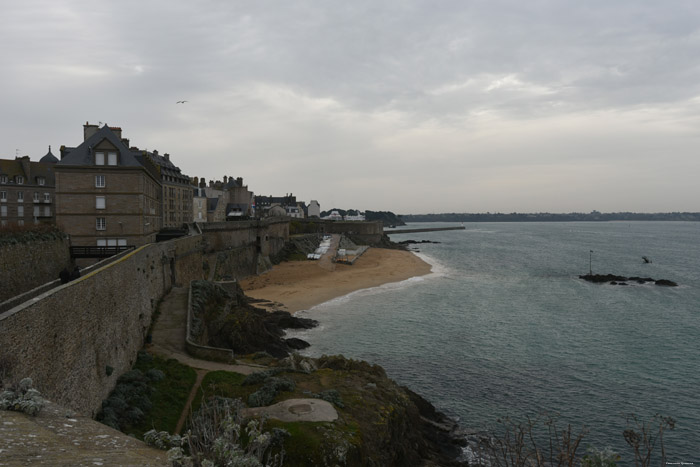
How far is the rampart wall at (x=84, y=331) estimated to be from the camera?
9.70 meters

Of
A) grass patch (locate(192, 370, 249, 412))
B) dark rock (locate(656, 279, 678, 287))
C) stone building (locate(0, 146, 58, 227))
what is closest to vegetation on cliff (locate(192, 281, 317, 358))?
grass patch (locate(192, 370, 249, 412))

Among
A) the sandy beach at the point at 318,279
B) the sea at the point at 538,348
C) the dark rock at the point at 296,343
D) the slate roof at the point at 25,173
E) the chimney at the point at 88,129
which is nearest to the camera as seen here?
the sea at the point at 538,348

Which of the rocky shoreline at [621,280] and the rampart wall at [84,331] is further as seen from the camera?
the rocky shoreline at [621,280]

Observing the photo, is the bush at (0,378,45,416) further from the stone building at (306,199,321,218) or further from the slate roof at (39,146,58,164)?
the stone building at (306,199,321,218)

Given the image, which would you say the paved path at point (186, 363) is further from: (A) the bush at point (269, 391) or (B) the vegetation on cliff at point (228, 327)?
(B) the vegetation on cliff at point (228, 327)

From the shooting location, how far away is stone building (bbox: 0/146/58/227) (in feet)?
141

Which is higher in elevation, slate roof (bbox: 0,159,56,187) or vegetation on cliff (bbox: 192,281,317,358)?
slate roof (bbox: 0,159,56,187)

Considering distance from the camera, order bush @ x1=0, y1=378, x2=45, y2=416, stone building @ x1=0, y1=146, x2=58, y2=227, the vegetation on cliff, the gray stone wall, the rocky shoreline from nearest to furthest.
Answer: bush @ x1=0, y1=378, x2=45, y2=416
the gray stone wall
the vegetation on cliff
stone building @ x1=0, y1=146, x2=58, y2=227
the rocky shoreline

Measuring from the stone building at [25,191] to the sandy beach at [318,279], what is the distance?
23233mm

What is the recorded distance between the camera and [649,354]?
105 feet

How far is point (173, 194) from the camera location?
60.1 meters

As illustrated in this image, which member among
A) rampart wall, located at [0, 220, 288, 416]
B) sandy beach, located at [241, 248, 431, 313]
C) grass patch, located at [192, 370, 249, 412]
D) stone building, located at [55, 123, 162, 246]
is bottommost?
sandy beach, located at [241, 248, 431, 313]

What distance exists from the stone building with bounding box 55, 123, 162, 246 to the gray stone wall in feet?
11.4

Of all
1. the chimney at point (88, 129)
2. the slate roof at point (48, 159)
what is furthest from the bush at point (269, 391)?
the slate roof at point (48, 159)
